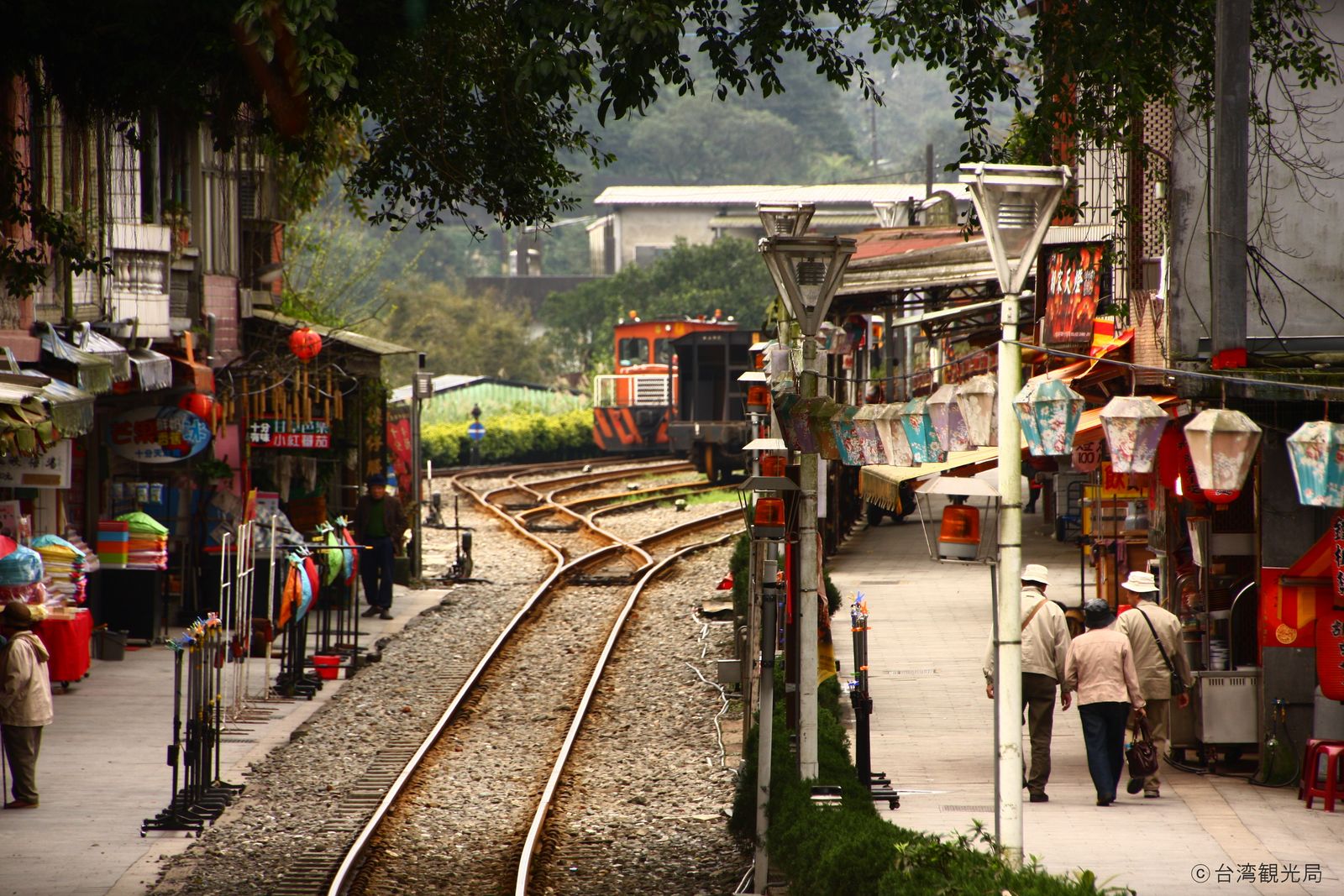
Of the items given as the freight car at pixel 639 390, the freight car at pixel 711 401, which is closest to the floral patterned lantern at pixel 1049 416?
the freight car at pixel 711 401

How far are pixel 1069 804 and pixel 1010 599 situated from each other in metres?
3.65

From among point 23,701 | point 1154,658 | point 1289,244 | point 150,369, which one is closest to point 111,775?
point 23,701

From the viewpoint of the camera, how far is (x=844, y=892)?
710 centimetres

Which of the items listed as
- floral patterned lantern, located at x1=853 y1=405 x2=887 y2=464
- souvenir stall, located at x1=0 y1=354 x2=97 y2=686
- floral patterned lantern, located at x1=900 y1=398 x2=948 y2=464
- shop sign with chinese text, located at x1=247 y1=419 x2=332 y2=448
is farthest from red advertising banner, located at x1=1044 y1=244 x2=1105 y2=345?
shop sign with chinese text, located at x1=247 y1=419 x2=332 y2=448

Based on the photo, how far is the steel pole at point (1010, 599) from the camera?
6922mm

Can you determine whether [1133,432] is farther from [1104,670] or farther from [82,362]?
[82,362]

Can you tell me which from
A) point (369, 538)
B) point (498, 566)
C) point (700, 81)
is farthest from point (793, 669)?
point (700, 81)

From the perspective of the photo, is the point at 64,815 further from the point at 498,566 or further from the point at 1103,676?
the point at 498,566

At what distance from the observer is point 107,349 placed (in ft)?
50.1

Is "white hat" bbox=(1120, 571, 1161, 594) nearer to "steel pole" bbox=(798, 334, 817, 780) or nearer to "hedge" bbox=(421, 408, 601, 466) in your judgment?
"steel pole" bbox=(798, 334, 817, 780)

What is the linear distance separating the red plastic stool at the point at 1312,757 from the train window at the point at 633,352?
32.0m

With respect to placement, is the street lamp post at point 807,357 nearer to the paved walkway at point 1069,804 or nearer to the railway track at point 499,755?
the paved walkway at point 1069,804

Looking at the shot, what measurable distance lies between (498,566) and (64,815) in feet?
43.9

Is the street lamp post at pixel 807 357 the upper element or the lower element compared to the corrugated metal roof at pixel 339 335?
lower
